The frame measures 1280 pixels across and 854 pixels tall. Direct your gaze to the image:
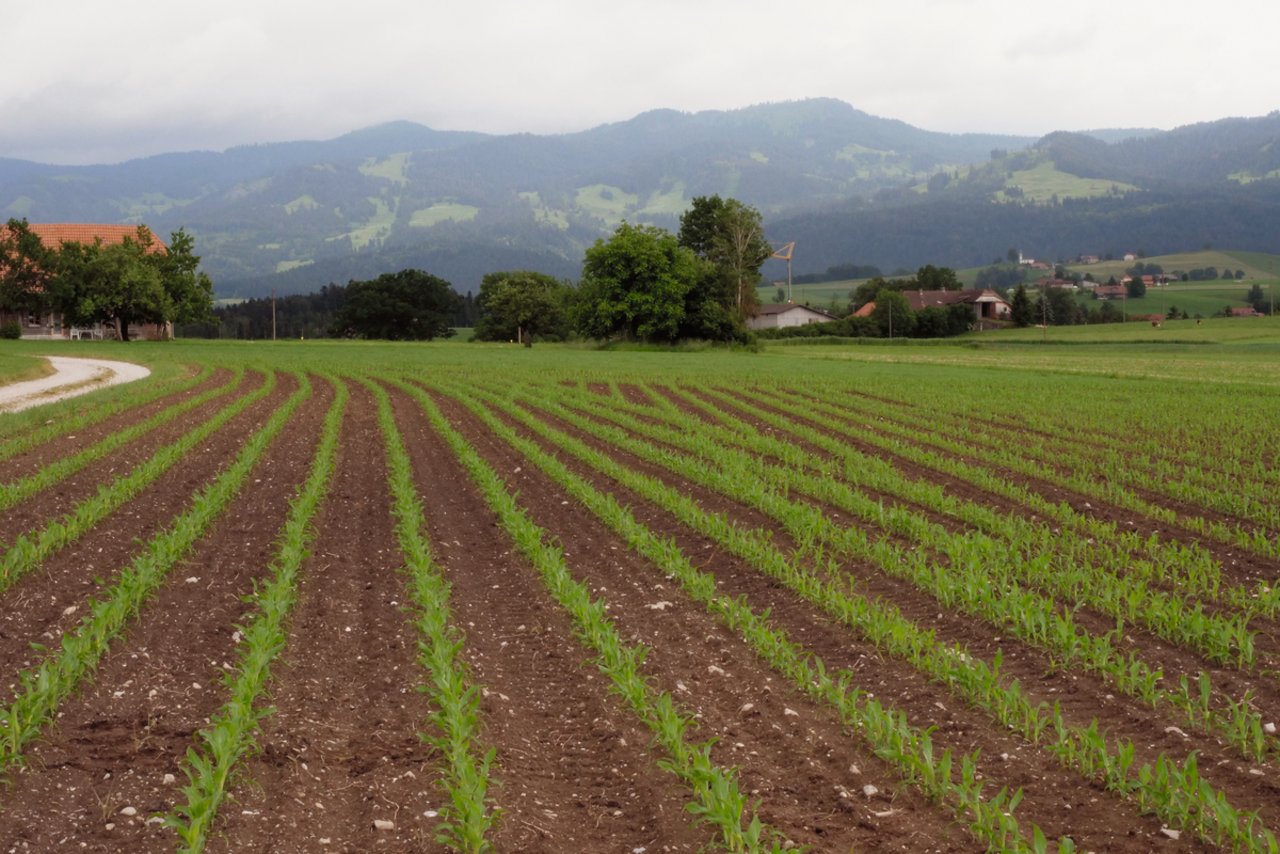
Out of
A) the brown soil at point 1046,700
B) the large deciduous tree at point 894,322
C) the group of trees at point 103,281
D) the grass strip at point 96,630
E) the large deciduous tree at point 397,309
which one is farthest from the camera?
the large deciduous tree at point 397,309

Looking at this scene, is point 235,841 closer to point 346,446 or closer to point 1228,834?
point 1228,834

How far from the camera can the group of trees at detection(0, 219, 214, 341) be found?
7575 centimetres

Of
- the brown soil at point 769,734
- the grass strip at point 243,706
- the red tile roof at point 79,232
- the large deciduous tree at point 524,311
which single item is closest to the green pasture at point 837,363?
the grass strip at point 243,706

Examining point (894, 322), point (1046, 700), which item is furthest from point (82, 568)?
point (894, 322)

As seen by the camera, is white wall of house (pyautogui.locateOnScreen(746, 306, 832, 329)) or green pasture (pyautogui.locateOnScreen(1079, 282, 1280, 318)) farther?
white wall of house (pyautogui.locateOnScreen(746, 306, 832, 329))

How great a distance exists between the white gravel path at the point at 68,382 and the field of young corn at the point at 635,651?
43.2ft

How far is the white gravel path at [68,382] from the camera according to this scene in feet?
99.6

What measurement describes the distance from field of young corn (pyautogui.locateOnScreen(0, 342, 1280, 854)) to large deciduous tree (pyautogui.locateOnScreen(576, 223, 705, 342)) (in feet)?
209

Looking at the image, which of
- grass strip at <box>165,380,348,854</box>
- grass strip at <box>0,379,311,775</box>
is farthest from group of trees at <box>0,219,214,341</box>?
grass strip at <box>165,380,348,854</box>

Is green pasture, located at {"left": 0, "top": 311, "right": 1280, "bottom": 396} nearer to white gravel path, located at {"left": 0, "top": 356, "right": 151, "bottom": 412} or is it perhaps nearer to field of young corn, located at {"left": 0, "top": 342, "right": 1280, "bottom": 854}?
white gravel path, located at {"left": 0, "top": 356, "right": 151, "bottom": 412}

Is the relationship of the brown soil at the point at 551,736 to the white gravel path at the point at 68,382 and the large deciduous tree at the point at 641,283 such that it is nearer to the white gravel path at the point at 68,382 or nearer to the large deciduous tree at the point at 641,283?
the white gravel path at the point at 68,382

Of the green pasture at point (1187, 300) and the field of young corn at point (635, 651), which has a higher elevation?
the green pasture at point (1187, 300)

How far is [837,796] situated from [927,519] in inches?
323

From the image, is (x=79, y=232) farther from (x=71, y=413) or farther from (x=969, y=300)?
(x=969, y=300)
